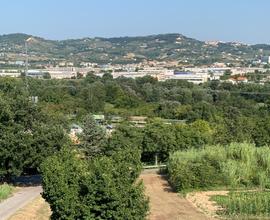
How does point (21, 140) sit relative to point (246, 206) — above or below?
above

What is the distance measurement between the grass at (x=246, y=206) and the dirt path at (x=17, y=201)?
7.73 meters

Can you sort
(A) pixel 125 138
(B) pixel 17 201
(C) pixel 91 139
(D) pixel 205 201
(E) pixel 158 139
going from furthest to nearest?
(E) pixel 158 139
(C) pixel 91 139
(A) pixel 125 138
(D) pixel 205 201
(B) pixel 17 201

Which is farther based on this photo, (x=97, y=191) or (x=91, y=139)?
(x=91, y=139)

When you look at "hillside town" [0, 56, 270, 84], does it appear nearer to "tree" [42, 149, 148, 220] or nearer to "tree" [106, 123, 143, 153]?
"tree" [106, 123, 143, 153]

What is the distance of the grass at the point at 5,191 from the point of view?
2471cm

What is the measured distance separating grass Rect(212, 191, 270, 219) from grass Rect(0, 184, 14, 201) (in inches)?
346

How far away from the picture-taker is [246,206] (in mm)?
23125

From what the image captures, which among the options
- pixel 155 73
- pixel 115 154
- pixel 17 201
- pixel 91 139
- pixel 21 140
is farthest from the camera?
pixel 155 73

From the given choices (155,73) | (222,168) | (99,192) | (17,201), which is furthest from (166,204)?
(155,73)

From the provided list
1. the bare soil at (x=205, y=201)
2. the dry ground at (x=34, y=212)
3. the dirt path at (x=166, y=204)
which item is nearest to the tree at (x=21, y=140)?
the dry ground at (x=34, y=212)

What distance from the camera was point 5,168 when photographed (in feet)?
91.1

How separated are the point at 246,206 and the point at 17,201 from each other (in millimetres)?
9084

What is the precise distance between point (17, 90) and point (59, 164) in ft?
50.2

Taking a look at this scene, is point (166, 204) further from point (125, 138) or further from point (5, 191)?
point (125, 138)
